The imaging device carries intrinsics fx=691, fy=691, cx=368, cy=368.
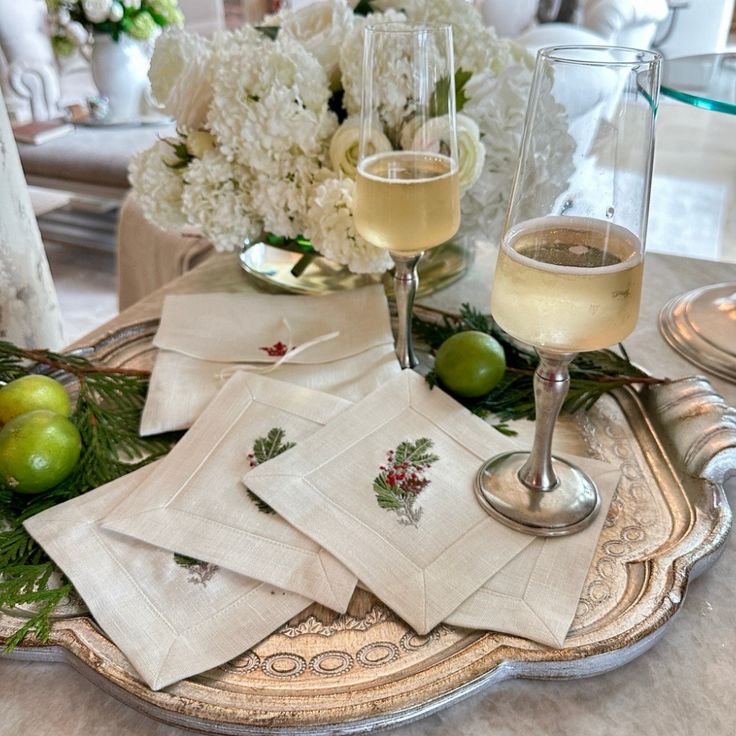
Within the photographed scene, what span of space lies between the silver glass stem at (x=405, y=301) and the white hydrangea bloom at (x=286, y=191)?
Answer: 14 centimetres

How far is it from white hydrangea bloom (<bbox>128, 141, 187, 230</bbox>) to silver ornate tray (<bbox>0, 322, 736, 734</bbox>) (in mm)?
548

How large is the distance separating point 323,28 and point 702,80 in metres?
0.59

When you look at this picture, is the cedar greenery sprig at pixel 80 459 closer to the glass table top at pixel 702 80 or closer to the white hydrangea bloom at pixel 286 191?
the white hydrangea bloom at pixel 286 191

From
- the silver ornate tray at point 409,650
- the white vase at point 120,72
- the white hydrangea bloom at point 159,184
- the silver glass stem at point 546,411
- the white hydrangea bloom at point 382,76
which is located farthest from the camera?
the white vase at point 120,72

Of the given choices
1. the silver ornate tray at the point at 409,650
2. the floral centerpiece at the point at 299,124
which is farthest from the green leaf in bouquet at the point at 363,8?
the silver ornate tray at the point at 409,650

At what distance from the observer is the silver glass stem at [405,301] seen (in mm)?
781

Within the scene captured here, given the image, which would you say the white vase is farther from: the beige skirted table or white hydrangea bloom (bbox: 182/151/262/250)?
the beige skirted table

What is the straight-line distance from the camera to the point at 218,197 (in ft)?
2.83

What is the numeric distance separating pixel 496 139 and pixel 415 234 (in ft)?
0.74

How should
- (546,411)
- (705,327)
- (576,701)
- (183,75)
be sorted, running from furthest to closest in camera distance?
(705,327) → (183,75) → (546,411) → (576,701)

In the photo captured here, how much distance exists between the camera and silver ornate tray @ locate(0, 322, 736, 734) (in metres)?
0.46

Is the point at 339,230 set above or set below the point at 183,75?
below

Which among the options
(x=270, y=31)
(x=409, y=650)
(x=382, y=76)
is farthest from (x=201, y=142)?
(x=409, y=650)

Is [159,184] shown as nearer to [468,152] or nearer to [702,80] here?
[468,152]
